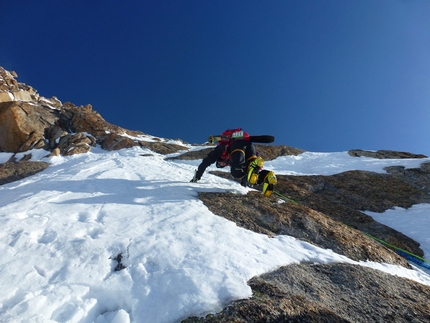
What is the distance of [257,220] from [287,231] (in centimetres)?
85

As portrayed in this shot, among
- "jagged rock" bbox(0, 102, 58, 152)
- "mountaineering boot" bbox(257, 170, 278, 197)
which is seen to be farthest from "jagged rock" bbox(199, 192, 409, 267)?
"jagged rock" bbox(0, 102, 58, 152)

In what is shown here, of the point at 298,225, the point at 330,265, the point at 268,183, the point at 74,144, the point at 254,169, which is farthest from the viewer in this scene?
the point at 74,144

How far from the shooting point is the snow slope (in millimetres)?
3174

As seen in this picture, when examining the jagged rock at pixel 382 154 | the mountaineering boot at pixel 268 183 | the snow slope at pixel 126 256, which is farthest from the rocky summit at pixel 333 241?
the jagged rock at pixel 382 154

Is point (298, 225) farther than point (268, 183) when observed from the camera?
No

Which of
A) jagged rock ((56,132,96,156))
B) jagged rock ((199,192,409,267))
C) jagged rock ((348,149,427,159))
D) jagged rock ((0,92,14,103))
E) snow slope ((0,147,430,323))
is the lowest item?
snow slope ((0,147,430,323))

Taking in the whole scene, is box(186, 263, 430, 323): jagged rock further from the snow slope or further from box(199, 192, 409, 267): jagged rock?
box(199, 192, 409, 267): jagged rock

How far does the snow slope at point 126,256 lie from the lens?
317cm

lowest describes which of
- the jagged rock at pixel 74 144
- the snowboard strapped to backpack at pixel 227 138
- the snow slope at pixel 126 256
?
the snow slope at pixel 126 256

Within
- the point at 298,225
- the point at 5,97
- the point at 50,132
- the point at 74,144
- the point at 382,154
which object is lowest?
the point at 298,225

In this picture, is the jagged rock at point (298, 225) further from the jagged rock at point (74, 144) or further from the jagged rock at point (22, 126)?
the jagged rock at point (22, 126)

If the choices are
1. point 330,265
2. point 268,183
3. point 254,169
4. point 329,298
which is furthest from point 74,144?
point 329,298

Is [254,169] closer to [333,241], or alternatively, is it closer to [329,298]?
[333,241]

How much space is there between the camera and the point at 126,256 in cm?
423
